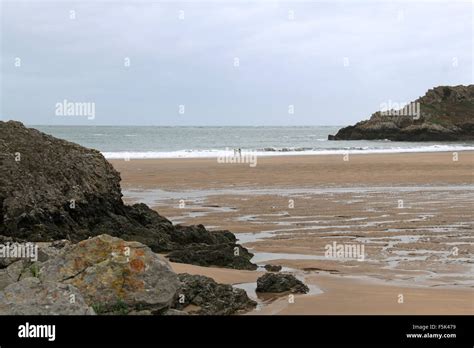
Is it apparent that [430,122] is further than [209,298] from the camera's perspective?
Yes

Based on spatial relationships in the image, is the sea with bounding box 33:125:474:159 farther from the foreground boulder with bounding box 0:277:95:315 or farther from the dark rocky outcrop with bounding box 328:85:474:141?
the foreground boulder with bounding box 0:277:95:315

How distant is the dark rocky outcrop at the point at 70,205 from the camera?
34.2 ft

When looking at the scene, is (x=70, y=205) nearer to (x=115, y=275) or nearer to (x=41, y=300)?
(x=115, y=275)

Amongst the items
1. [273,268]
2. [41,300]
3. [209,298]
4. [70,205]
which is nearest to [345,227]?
[273,268]

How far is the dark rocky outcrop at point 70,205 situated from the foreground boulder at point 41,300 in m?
4.20

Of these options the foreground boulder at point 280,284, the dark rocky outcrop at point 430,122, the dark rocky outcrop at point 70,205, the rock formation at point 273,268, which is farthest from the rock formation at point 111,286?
the dark rocky outcrop at point 430,122

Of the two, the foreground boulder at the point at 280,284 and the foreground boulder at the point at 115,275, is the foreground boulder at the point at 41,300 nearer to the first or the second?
the foreground boulder at the point at 115,275

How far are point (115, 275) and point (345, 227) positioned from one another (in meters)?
8.02

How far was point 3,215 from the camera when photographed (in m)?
10.5

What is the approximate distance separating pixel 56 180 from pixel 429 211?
31.0ft

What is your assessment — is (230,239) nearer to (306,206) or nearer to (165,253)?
(165,253)

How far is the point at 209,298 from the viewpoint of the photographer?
7.43 m

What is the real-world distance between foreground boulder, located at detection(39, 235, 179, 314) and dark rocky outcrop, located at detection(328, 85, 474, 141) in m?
82.0
